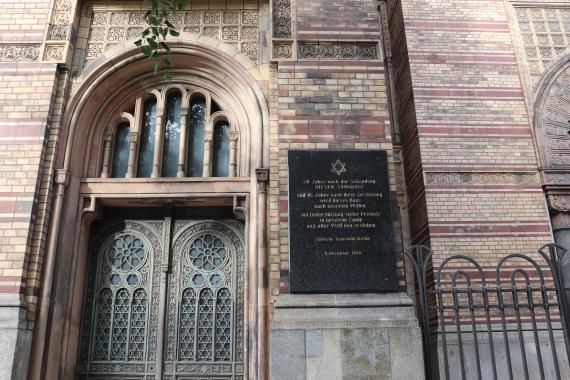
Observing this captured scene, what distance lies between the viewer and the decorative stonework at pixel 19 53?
276 inches

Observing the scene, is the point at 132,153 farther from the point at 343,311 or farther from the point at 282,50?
the point at 343,311

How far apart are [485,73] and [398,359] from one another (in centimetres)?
636

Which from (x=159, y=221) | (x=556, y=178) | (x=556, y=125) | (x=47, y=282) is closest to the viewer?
(x=47, y=282)

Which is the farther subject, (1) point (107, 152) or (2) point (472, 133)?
(2) point (472, 133)

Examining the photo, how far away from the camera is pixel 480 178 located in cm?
866

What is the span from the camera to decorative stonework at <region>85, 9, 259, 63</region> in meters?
7.50

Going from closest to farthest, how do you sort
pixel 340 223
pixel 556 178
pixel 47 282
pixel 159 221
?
pixel 340 223, pixel 47 282, pixel 159 221, pixel 556 178

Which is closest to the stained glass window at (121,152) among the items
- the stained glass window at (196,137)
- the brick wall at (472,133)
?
the stained glass window at (196,137)

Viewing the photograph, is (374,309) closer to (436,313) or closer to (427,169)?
(436,313)

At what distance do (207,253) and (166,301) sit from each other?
89 centimetres

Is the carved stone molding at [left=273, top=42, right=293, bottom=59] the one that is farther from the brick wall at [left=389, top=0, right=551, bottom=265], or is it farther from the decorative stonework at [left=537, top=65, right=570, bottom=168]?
the decorative stonework at [left=537, top=65, right=570, bottom=168]

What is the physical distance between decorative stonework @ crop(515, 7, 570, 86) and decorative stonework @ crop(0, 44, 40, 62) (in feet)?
28.6

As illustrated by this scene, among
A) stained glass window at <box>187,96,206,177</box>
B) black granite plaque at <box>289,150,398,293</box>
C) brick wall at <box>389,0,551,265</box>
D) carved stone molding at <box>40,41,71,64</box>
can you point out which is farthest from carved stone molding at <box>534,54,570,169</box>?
carved stone molding at <box>40,41,71,64</box>

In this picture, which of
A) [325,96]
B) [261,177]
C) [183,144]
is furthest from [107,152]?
[325,96]
